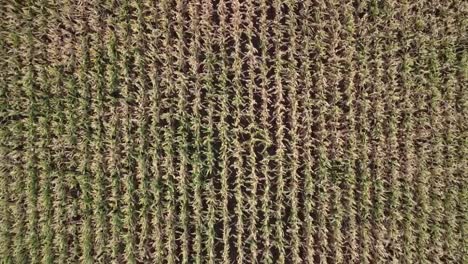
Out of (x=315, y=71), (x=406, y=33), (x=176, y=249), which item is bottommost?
(x=176, y=249)

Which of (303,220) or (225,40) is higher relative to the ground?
(225,40)

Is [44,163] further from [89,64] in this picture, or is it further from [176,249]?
[176,249]

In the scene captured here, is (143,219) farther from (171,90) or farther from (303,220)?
(303,220)

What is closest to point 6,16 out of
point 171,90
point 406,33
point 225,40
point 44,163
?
point 44,163

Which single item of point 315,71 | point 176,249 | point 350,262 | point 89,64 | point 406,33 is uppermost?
point 406,33

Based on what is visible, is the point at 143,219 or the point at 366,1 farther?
the point at 366,1

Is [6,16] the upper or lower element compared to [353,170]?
upper

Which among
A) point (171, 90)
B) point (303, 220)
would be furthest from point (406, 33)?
point (171, 90)
